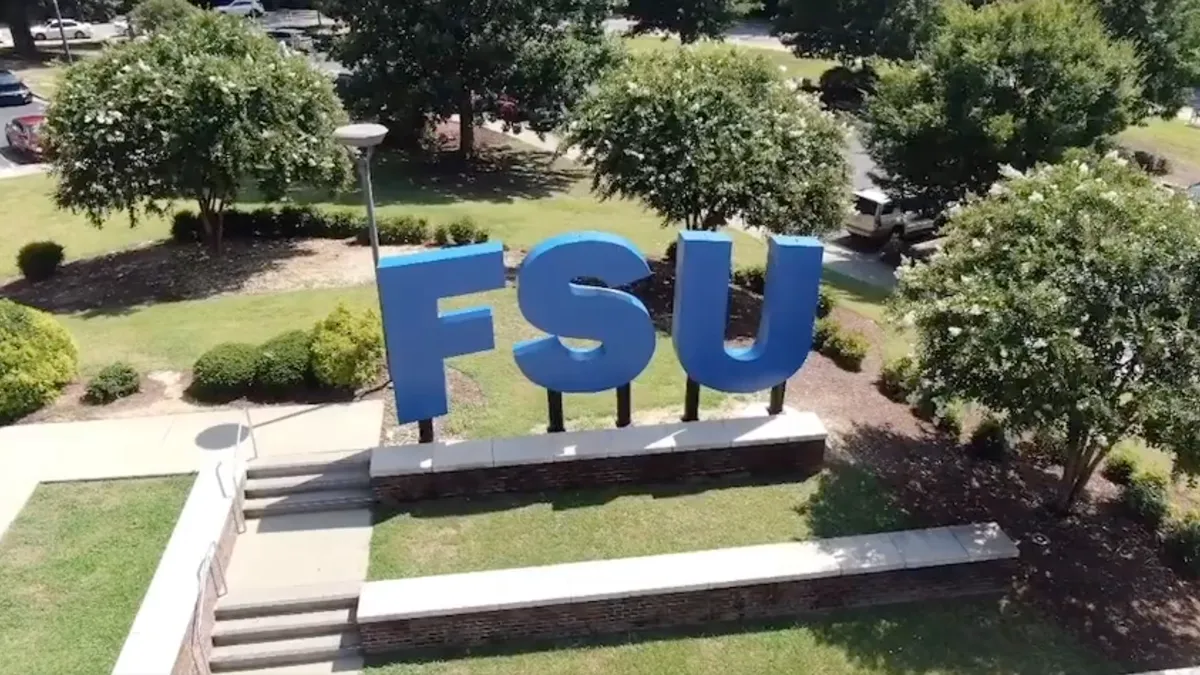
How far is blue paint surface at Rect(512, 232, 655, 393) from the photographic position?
1205cm

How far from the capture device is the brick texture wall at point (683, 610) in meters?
10.7

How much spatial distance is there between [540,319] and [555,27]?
2056 cm

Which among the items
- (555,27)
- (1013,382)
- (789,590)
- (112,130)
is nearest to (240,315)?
(112,130)

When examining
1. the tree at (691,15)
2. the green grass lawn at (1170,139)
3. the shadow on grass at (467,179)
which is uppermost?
the tree at (691,15)

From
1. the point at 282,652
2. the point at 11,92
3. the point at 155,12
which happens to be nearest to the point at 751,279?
the point at 282,652

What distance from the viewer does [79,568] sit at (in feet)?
36.3

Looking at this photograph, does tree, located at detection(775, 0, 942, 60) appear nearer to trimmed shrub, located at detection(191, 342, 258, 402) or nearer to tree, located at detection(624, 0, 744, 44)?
tree, located at detection(624, 0, 744, 44)

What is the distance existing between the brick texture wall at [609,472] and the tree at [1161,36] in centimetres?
2661

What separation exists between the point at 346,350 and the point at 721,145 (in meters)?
8.04

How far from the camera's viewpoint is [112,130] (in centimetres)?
1906

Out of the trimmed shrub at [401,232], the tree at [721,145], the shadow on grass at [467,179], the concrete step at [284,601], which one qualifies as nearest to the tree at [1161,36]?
the shadow on grass at [467,179]

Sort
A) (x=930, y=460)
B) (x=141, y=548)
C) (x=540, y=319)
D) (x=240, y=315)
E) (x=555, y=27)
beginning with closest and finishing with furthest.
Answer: (x=141, y=548)
(x=540, y=319)
(x=930, y=460)
(x=240, y=315)
(x=555, y=27)

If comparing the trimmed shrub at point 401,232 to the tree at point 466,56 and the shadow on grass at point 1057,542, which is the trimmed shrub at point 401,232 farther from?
the shadow on grass at point 1057,542

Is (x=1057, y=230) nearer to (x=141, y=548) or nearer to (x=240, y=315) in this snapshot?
(x=141, y=548)
